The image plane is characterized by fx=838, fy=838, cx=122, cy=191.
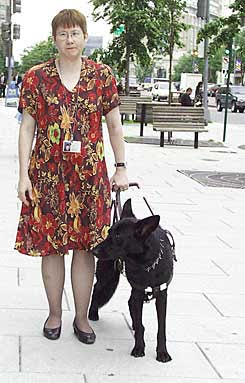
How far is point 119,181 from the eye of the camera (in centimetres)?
493

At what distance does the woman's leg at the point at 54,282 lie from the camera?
16.0 feet

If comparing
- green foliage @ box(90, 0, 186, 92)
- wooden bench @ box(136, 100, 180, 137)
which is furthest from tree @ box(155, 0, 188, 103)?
wooden bench @ box(136, 100, 180, 137)

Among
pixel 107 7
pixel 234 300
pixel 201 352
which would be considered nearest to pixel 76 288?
pixel 201 352

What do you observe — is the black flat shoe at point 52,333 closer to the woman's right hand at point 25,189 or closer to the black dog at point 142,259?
the black dog at point 142,259

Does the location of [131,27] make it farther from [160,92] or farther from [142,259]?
[160,92]

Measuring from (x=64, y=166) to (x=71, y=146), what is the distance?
0.41 feet

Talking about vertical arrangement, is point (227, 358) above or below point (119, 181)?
below

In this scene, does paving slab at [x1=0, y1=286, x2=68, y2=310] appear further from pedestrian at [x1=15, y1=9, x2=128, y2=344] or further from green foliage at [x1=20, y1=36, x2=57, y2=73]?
green foliage at [x1=20, y1=36, x2=57, y2=73]

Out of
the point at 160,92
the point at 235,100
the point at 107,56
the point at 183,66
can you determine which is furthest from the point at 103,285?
the point at 183,66

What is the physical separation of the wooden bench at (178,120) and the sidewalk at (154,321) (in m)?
8.84

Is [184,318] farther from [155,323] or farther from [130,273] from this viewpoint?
[130,273]

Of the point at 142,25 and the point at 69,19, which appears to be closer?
the point at 69,19

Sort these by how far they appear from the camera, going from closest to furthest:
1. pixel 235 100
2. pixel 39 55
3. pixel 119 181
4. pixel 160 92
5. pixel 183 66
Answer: pixel 119 181, pixel 235 100, pixel 160 92, pixel 39 55, pixel 183 66

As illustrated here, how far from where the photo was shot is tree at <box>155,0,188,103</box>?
2725 cm
